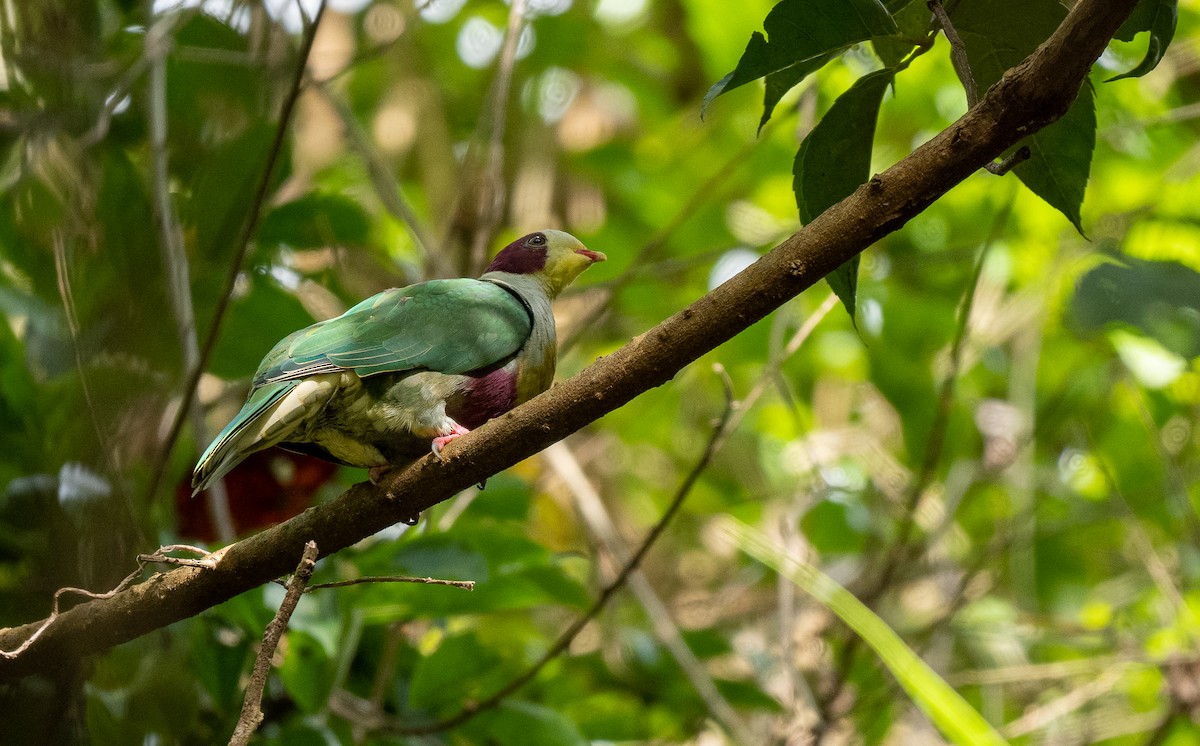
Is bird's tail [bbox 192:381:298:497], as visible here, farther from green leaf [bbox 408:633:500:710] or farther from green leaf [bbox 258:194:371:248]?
green leaf [bbox 258:194:371:248]

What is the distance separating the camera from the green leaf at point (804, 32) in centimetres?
160

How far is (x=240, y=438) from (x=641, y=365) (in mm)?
911

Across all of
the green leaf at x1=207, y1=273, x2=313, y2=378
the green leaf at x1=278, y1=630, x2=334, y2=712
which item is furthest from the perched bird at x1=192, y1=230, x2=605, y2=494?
the green leaf at x1=207, y1=273, x2=313, y2=378

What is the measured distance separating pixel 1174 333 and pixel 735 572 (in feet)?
12.8

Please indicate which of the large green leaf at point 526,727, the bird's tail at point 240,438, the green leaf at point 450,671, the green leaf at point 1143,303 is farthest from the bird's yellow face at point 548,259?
the green leaf at point 1143,303

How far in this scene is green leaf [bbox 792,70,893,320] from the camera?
1.75 metres

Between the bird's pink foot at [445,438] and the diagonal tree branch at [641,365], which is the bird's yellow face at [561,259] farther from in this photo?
the diagonal tree branch at [641,365]

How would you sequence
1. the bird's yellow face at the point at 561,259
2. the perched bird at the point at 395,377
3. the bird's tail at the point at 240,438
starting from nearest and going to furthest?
the bird's tail at the point at 240,438
the perched bird at the point at 395,377
the bird's yellow face at the point at 561,259

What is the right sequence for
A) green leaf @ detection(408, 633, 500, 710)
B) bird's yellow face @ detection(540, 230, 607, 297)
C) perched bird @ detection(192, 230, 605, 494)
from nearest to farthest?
perched bird @ detection(192, 230, 605, 494) < bird's yellow face @ detection(540, 230, 607, 297) < green leaf @ detection(408, 633, 500, 710)

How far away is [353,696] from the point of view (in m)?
3.31

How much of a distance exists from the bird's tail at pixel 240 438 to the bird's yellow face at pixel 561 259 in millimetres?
893

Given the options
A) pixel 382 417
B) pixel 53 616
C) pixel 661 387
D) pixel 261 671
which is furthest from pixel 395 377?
pixel 661 387

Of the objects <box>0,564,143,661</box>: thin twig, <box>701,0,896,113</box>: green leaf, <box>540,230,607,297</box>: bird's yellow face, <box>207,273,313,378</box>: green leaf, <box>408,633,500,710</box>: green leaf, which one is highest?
<box>701,0,896,113</box>: green leaf

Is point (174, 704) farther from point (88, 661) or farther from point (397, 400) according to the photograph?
point (397, 400)
